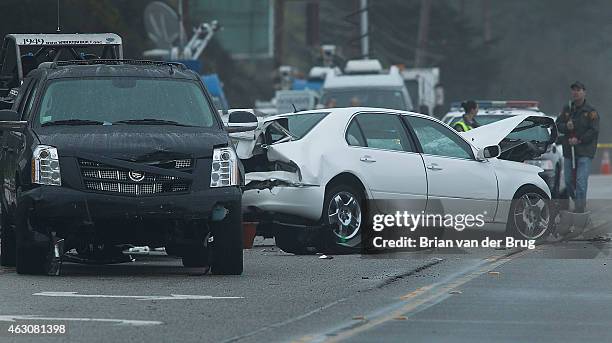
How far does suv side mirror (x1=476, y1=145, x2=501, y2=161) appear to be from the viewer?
56.5 feet

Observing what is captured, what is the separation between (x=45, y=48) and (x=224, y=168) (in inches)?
275

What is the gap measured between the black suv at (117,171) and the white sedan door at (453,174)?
3210 millimetres

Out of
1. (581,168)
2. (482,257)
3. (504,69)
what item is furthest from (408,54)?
(482,257)

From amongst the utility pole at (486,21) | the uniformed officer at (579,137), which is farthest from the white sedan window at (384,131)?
the utility pole at (486,21)

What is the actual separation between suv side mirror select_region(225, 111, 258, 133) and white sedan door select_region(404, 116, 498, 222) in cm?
292

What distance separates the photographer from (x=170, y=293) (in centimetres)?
1227

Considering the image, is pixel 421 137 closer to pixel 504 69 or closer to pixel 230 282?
pixel 230 282

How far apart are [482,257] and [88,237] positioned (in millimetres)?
4149

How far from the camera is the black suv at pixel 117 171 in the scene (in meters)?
13.1

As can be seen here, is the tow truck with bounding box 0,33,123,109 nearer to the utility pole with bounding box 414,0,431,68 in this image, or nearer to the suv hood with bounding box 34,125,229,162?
the suv hood with bounding box 34,125,229,162

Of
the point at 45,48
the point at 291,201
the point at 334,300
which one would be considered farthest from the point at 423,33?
the point at 334,300

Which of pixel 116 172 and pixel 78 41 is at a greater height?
pixel 78 41

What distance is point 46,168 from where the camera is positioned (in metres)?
13.1
